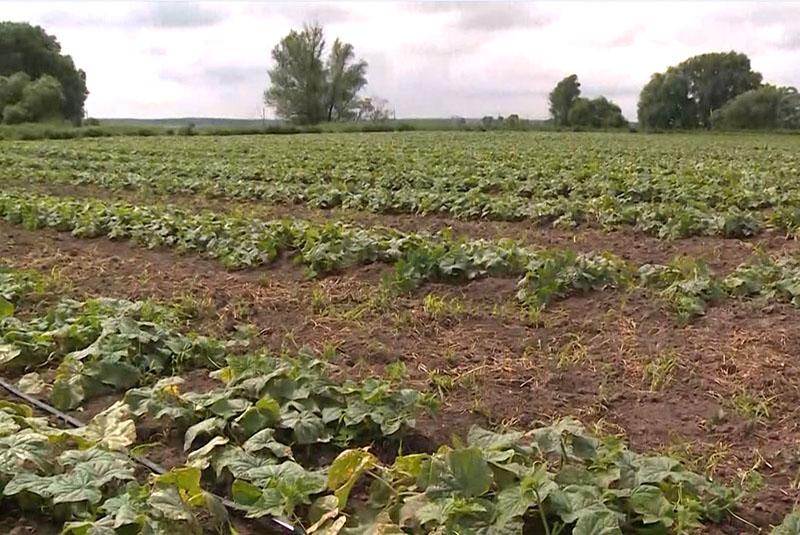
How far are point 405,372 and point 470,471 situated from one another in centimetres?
174

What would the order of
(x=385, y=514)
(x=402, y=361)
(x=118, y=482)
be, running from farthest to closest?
(x=402, y=361) < (x=118, y=482) < (x=385, y=514)

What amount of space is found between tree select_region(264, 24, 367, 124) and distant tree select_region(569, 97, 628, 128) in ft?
65.7

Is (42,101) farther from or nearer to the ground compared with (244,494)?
farther from the ground

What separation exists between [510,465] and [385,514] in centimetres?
51

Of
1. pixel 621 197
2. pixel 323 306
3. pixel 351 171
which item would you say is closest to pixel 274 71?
pixel 351 171

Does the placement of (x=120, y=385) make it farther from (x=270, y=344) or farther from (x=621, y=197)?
(x=621, y=197)

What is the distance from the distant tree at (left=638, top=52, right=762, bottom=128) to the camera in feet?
225

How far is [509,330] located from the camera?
5301mm

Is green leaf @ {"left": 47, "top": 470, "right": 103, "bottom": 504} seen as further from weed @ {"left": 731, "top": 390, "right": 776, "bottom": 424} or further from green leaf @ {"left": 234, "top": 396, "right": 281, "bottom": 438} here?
weed @ {"left": 731, "top": 390, "right": 776, "bottom": 424}

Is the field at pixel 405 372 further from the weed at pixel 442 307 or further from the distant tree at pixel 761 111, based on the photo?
the distant tree at pixel 761 111

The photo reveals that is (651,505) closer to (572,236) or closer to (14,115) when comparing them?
(572,236)

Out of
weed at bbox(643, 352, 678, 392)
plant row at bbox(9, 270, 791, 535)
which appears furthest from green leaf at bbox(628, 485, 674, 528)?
weed at bbox(643, 352, 678, 392)

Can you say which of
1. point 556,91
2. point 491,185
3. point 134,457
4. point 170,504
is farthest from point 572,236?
point 556,91

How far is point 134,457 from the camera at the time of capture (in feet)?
11.1
